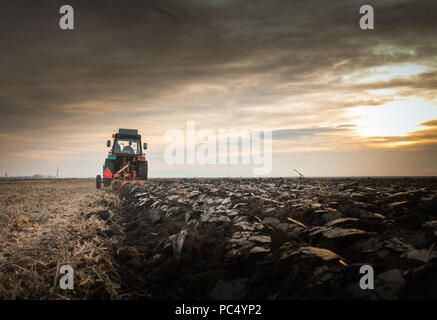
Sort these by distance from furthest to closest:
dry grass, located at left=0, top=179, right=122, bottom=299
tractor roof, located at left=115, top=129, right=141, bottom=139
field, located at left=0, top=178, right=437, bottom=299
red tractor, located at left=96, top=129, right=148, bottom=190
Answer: tractor roof, located at left=115, top=129, right=141, bottom=139
red tractor, located at left=96, top=129, right=148, bottom=190
dry grass, located at left=0, top=179, right=122, bottom=299
field, located at left=0, top=178, right=437, bottom=299

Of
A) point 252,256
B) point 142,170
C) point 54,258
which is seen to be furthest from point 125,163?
point 252,256

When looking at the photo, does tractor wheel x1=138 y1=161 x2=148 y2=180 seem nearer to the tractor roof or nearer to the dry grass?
the tractor roof

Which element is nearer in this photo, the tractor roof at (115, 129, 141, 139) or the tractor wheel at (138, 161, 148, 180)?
the tractor wheel at (138, 161, 148, 180)

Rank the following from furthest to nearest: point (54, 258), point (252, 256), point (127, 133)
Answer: point (127, 133) < point (54, 258) < point (252, 256)

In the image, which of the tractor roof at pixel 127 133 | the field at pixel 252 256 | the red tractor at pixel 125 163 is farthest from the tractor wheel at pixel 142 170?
the field at pixel 252 256

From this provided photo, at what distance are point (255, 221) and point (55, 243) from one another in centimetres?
361

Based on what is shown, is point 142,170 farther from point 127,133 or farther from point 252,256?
point 252,256

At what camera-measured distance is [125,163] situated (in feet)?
58.0

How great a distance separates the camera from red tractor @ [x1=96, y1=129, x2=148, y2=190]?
16.0 m

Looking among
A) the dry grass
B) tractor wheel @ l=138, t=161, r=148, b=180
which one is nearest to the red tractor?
tractor wheel @ l=138, t=161, r=148, b=180

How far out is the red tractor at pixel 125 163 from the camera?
1598cm
